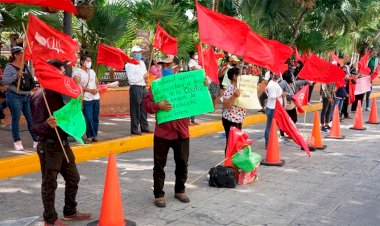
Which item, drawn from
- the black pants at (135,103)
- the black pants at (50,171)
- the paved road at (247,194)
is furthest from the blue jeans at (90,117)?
the black pants at (50,171)

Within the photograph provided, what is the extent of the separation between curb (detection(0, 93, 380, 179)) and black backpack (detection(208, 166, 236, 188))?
282cm

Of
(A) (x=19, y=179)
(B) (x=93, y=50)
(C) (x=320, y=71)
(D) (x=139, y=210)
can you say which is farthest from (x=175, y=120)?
(B) (x=93, y=50)

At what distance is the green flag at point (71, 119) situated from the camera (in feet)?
16.8

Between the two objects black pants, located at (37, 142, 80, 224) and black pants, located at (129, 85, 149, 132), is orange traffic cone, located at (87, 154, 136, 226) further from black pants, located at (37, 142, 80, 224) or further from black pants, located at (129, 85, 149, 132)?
black pants, located at (129, 85, 149, 132)

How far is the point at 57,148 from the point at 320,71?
289 inches

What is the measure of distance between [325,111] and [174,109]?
781cm

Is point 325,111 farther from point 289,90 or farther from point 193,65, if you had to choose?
point 193,65

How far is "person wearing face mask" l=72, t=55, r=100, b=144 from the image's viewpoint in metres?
9.46

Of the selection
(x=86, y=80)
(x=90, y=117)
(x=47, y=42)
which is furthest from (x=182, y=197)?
(x=86, y=80)

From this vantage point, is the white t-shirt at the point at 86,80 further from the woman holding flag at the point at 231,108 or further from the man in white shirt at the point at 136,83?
the woman holding flag at the point at 231,108

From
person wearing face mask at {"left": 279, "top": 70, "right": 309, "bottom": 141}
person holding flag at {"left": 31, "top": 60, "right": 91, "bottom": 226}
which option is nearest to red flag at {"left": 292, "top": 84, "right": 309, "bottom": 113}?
person wearing face mask at {"left": 279, "top": 70, "right": 309, "bottom": 141}

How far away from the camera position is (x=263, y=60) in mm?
7316

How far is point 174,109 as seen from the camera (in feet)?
20.1

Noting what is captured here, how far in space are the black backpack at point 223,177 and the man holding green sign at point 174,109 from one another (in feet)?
3.32
